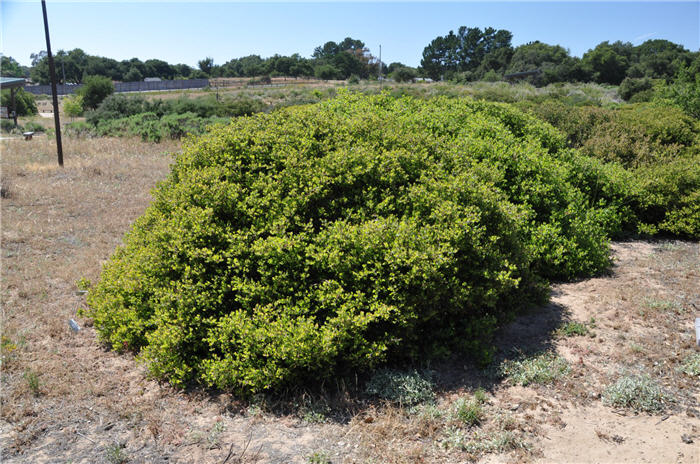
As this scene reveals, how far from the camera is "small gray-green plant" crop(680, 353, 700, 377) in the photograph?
3588 mm

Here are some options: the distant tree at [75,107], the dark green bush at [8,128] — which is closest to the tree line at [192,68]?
the distant tree at [75,107]

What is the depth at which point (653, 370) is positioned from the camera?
143 inches

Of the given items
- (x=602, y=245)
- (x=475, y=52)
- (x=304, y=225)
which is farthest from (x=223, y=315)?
(x=475, y=52)

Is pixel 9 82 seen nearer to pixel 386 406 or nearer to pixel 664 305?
pixel 386 406

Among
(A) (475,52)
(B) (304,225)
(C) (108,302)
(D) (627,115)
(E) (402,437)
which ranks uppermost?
(A) (475,52)

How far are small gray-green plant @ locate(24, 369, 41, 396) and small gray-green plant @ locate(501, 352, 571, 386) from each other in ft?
11.4

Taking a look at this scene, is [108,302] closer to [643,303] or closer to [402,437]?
[402,437]

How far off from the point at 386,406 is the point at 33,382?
8.68 feet

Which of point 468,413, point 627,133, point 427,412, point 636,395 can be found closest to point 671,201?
point 627,133

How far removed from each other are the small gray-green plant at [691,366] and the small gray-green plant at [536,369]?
2.80 feet

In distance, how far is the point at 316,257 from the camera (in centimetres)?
364

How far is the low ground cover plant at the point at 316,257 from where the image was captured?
347cm

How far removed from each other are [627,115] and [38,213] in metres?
12.0

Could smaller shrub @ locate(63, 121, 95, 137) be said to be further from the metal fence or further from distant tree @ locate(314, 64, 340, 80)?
distant tree @ locate(314, 64, 340, 80)
